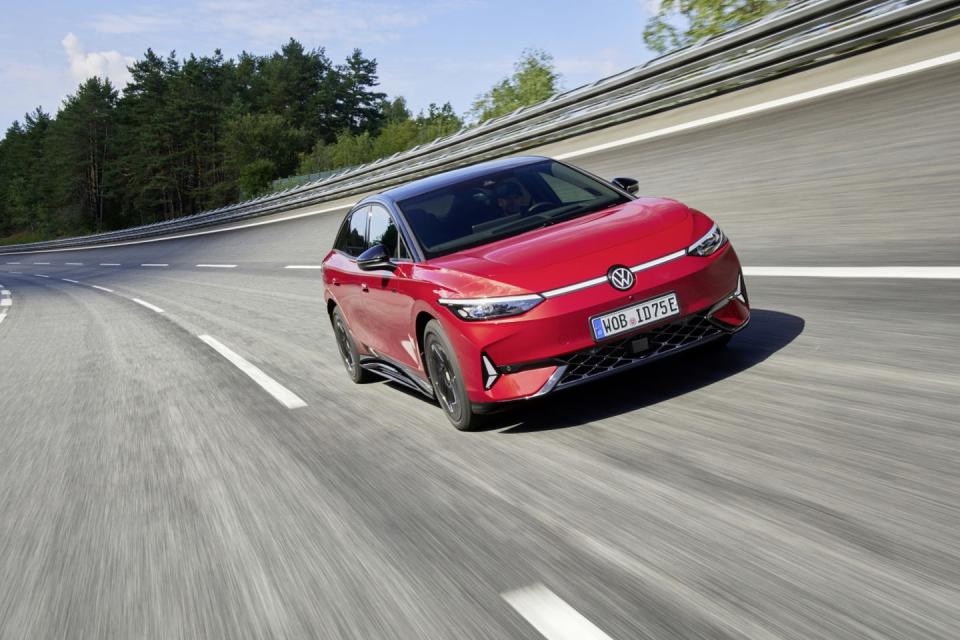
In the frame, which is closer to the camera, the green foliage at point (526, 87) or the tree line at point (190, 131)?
the green foliage at point (526, 87)

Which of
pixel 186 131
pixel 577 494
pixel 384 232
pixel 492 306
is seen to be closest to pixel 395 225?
pixel 384 232

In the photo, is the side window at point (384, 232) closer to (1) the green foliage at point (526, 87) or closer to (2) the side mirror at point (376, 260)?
(2) the side mirror at point (376, 260)

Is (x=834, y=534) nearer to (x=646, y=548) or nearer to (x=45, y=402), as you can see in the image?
A: (x=646, y=548)

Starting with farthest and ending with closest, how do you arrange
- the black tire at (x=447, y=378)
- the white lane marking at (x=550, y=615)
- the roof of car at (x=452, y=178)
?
1. the roof of car at (x=452, y=178)
2. the black tire at (x=447, y=378)
3. the white lane marking at (x=550, y=615)

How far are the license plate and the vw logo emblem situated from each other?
0.36 feet

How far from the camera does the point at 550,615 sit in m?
2.94

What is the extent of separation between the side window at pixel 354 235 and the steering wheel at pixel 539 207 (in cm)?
160

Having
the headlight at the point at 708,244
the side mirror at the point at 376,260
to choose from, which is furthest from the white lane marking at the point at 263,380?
the headlight at the point at 708,244

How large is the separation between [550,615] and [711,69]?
1204 cm

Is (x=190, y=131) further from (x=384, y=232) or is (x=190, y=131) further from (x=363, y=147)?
(x=384, y=232)

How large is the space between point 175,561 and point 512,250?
237 centimetres

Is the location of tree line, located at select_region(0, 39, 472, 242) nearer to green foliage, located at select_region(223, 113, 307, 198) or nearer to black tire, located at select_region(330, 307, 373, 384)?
green foliage, located at select_region(223, 113, 307, 198)

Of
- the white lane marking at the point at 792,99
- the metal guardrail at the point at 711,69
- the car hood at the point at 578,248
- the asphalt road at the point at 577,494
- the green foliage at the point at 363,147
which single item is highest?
the green foliage at the point at 363,147

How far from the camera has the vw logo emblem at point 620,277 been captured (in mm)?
4750
